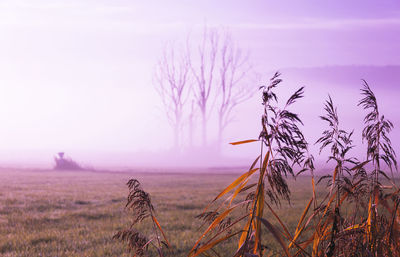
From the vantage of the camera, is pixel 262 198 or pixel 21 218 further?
pixel 21 218

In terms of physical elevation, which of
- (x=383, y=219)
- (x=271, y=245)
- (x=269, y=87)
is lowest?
(x=271, y=245)

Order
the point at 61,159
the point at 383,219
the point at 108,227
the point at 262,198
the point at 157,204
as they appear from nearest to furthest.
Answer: the point at 262,198, the point at 383,219, the point at 108,227, the point at 157,204, the point at 61,159

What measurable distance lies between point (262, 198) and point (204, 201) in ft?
37.8

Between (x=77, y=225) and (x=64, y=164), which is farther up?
(x=64, y=164)

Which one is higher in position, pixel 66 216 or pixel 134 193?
pixel 134 193

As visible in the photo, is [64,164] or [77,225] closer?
[77,225]

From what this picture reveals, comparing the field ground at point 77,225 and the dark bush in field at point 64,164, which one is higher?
the dark bush in field at point 64,164

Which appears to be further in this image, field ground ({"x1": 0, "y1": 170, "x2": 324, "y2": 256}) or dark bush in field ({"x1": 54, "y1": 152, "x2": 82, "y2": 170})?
dark bush in field ({"x1": 54, "y1": 152, "x2": 82, "y2": 170})

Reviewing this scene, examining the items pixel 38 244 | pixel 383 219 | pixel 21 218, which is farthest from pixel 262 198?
pixel 21 218

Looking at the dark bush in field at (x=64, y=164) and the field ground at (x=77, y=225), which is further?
the dark bush in field at (x=64, y=164)

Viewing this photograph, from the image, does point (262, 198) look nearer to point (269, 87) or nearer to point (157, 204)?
point (269, 87)

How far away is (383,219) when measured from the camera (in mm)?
2844

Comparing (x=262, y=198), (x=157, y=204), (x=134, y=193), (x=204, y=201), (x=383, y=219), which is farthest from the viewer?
(x=204, y=201)

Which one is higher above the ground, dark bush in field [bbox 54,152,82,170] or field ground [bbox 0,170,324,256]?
dark bush in field [bbox 54,152,82,170]
